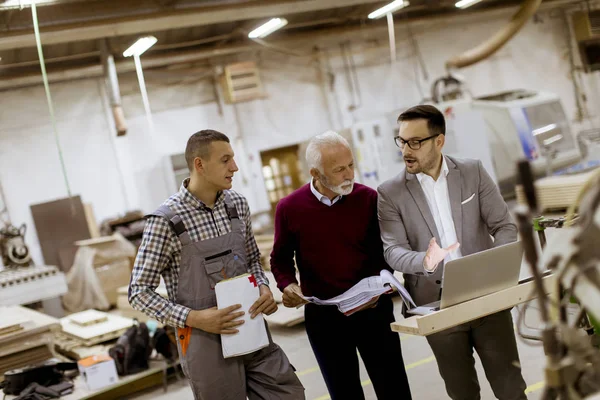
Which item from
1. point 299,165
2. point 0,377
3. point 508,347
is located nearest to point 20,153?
point 299,165

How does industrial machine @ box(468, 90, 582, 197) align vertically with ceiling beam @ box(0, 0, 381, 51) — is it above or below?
below

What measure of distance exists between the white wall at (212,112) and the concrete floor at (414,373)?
18.4 feet

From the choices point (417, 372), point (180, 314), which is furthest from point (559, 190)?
point (180, 314)

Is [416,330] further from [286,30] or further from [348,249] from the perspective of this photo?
[286,30]

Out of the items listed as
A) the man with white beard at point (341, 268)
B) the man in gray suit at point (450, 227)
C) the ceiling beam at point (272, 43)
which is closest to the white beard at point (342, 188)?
the man with white beard at point (341, 268)

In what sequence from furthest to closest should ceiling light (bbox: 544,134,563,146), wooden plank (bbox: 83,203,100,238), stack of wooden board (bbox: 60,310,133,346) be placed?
wooden plank (bbox: 83,203,100,238)
ceiling light (bbox: 544,134,563,146)
stack of wooden board (bbox: 60,310,133,346)

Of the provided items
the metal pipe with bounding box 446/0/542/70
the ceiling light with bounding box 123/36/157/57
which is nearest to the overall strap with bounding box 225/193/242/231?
the ceiling light with bounding box 123/36/157/57

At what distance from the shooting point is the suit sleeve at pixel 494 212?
2.68 metres

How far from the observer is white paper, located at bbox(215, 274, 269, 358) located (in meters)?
2.61

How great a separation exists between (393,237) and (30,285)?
5976 millimetres

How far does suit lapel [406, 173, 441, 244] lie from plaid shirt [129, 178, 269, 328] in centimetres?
81

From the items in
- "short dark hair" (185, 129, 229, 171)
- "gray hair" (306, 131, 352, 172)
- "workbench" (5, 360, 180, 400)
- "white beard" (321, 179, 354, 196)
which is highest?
"short dark hair" (185, 129, 229, 171)

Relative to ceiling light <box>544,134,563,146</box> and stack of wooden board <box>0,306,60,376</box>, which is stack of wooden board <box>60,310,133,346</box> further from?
ceiling light <box>544,134,563,146</box>

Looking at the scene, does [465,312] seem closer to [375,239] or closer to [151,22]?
[375,239]
